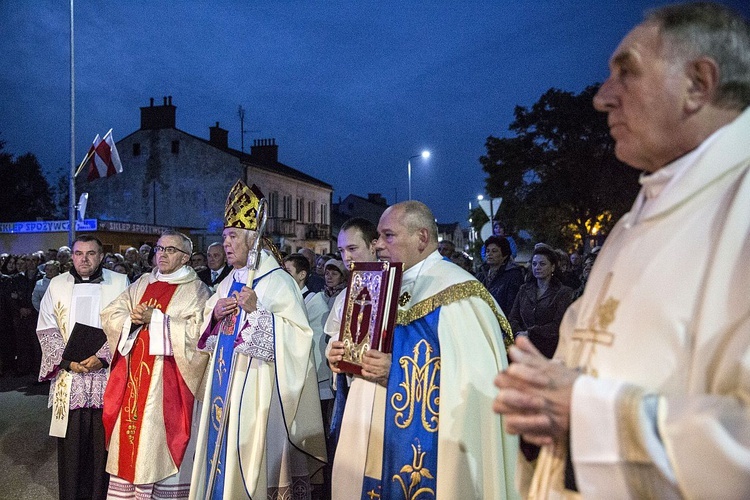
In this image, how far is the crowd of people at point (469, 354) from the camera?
4.74ft

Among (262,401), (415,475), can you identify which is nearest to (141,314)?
(262,401)

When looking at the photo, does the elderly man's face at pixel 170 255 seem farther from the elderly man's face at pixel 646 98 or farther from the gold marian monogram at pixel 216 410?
the elderly man's face at pixel 646 98

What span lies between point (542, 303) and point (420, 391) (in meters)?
3.62

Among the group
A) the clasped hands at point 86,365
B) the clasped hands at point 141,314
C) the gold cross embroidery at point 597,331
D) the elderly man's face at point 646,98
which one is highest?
the elderly man's face at point 646,98

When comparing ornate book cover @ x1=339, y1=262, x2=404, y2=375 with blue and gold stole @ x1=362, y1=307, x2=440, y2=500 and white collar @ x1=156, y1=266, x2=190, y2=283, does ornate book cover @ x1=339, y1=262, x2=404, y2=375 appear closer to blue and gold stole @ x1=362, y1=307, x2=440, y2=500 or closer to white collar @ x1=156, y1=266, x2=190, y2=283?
blue and gold stole @ x1=362, y1=307, x2=440, y2=500

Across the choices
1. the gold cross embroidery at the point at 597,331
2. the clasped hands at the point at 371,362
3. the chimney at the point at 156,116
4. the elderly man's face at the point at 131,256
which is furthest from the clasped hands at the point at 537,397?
the chimney at the point at 156,116

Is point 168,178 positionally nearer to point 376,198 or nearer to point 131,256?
point 131,256

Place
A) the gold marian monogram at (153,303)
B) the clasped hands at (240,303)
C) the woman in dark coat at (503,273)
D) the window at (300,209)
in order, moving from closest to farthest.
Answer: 1. the clasped hands at (240,303)
2. the gold marian monogram at (153,303)
3. the woman in dark coat at (503,273)
4. the window at (300,209)

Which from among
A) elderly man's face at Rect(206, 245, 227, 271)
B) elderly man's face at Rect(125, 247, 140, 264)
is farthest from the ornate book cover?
elderly man's face at Rect(125, 247, 140, 264)

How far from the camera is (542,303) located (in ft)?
22.6

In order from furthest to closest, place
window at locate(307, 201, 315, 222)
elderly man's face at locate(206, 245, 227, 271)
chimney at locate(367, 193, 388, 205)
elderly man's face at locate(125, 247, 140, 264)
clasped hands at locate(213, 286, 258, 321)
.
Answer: chimney at locate(367, 193, 388, 205) < window at locate(307, 201, 315, 222) < elderly man's face at locate(125, 247, 140, 264) < elderly man's face at locate(206, 245, 227, 271) < clasped hands at locate(213, 286, 258, 321)

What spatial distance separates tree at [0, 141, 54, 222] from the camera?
146 feet

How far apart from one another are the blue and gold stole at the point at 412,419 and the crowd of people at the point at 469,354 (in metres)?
0.01

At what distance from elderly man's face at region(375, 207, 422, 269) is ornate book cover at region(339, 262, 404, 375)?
44 cm
